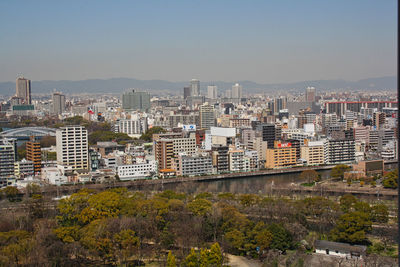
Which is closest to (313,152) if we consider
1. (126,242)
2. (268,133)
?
(268,133)

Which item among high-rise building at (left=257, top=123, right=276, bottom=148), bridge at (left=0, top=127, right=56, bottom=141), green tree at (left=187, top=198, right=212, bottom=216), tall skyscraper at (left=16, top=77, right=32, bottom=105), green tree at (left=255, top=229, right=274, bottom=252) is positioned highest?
tall skyscraper at (left=16, top=77, right=32, bottom=105)

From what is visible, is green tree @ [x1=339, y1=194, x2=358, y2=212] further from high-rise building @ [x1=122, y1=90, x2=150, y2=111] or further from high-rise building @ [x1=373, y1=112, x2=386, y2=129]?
high-rise building @ [x1=122, y1=90, x2=150, y2=111]

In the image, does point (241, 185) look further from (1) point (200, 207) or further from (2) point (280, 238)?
(2) point (280, 238)

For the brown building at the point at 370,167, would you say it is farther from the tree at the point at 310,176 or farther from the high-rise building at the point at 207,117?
the high-rise building at the point at 207,117

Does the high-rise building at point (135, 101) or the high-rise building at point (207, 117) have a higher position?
the high-rise building at point (135, 101)

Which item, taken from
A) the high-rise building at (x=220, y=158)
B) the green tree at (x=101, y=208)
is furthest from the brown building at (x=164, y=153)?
the green tree at (x=101, y=208)

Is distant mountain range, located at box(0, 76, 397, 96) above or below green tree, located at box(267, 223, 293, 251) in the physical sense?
above

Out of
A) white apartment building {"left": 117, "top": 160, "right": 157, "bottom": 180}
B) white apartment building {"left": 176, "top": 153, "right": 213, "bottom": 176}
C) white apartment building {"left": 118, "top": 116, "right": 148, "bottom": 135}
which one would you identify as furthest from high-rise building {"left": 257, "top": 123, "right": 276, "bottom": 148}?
white apartment building {"left": 118, "top": 116, "right": 148, "bottom": 135}
